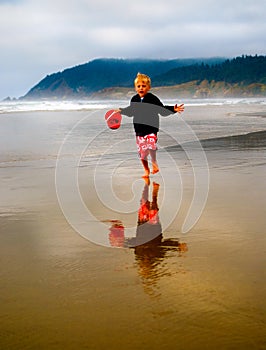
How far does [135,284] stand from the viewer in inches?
125

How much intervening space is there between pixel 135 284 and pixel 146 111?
18.1 feet

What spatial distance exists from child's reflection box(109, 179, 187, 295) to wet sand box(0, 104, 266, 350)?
0.02 meters

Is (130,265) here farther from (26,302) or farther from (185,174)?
(185,174)

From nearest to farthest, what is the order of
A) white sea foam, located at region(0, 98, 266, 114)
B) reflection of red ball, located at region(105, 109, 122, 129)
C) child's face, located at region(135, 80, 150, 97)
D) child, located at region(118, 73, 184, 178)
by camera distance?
1. child's face, located at region(135, 80, 150, 97)
2. child, located at region(118, 73, 184, 178)
3. reflection of red ball, located at region(105, 109, 122, 129)
4. white sea foam, located at region(0, 98, 266, 114)

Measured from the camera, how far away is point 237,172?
788 centimetres

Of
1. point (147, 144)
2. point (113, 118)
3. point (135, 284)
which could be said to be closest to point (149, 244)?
point (135, 284)

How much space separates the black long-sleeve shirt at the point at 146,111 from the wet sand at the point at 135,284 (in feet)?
9.97

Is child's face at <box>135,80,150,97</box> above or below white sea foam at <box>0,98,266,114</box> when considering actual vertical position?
below

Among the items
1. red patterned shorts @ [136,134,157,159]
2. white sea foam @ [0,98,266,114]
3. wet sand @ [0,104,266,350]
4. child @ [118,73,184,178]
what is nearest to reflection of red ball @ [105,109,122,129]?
child @ [118,73,184,178]

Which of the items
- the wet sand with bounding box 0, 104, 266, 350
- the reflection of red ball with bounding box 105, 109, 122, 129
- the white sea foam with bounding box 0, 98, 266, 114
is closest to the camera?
the wet sand with bounding box 0, 104, 266, 350

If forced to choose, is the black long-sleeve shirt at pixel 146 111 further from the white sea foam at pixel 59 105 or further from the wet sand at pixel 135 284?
the white sea foam at pixel 59 105

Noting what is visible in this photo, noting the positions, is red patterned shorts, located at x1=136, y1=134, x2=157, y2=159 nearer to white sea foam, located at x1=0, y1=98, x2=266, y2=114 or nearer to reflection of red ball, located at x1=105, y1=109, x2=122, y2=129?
reflection of red ball, located at x1=105, y1=109, x2=122, y2=129

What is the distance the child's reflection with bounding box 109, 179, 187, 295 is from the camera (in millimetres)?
3381

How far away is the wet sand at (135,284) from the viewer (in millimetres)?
2508
